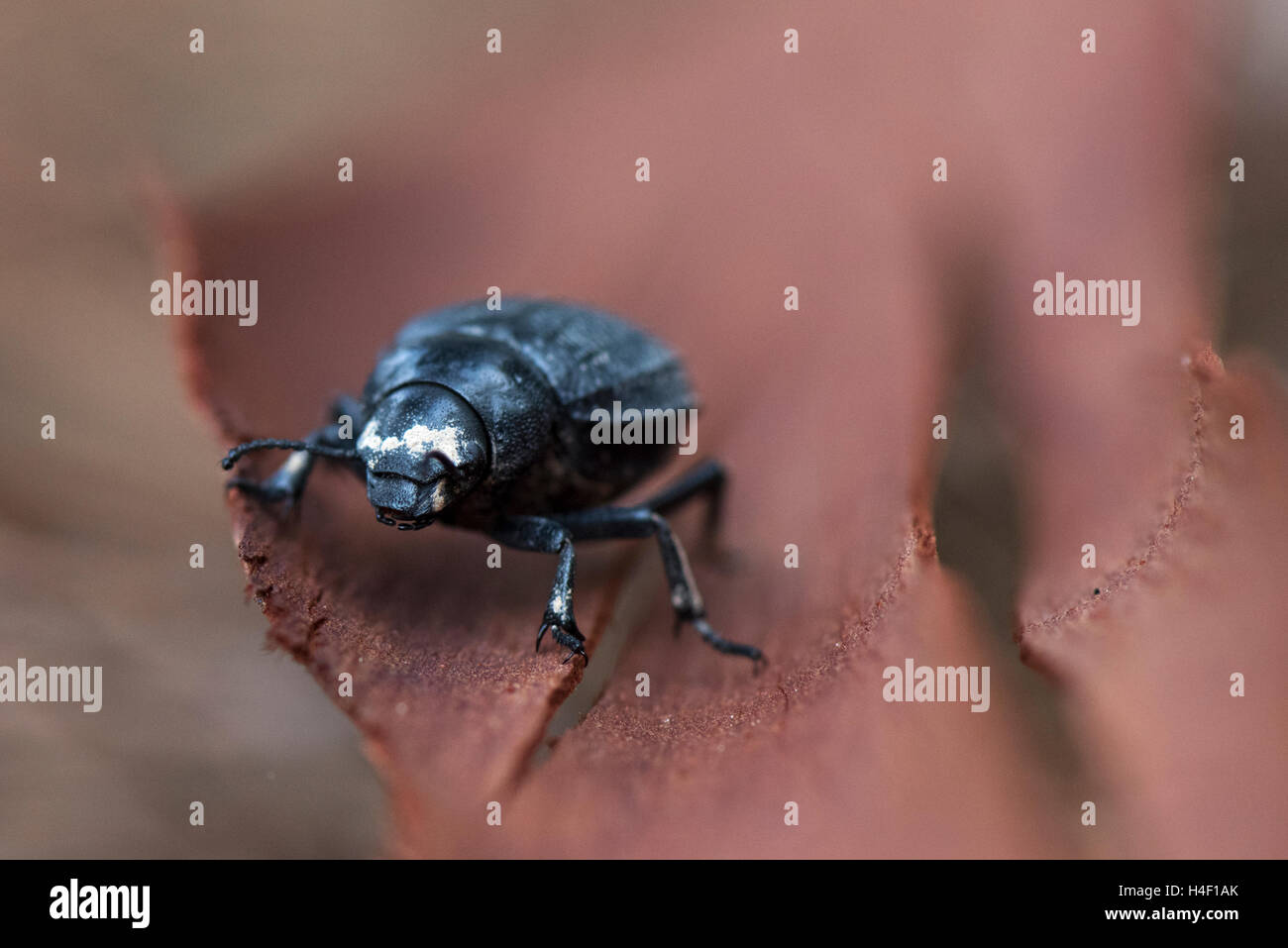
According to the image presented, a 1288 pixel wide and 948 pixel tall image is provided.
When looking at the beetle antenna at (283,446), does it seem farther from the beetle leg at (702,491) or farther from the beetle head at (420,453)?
the beetle leg at (702,491)

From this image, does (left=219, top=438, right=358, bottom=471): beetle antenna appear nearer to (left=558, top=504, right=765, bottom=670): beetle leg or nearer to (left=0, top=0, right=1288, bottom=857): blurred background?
(left=0, top=0, right=1288, bottom=857): blurred background

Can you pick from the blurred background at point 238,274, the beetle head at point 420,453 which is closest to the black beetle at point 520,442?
the beetle head at point 420,453

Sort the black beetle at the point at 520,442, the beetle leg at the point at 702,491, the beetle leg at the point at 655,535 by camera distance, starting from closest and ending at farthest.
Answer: the black beetle at the point at 520,442 < the beetle leg at the point at 655,535 < the beetle leg at the point at 702,491

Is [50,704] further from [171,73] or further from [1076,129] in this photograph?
[1076,129]

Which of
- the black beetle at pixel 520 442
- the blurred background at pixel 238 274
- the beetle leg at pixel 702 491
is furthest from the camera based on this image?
the beetle leg at pixel 702 491

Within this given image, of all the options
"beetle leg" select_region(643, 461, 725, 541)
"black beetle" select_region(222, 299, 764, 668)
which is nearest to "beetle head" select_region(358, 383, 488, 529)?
"black beetle" select_region(222, 299, 764, 668)

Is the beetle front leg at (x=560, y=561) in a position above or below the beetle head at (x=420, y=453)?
below

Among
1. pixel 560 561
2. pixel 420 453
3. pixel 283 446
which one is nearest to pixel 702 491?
pixel 560 561
